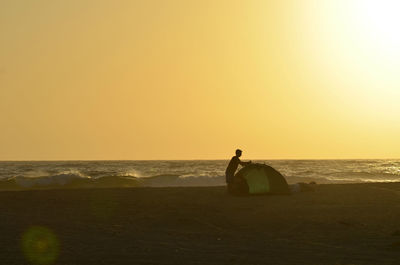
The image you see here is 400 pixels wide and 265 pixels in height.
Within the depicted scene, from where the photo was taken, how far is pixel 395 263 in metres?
9.62

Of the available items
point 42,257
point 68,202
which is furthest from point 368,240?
point 68,202

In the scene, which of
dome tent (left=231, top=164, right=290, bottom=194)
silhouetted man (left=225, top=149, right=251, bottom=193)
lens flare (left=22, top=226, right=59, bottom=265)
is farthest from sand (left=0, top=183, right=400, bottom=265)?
dome tent (left=231, top=164, right=290, bottom=194)

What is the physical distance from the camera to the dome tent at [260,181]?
68.2 feet

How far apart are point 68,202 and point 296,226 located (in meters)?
8.01

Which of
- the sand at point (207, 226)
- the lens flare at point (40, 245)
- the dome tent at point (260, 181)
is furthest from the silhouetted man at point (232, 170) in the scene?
the lens flare at point (40, 245)

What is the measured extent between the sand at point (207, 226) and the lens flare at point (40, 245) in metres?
0.13

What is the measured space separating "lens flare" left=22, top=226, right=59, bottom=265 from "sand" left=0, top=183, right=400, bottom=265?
0.13 metres

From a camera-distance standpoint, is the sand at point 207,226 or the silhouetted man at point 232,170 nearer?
the sand at point 207,226

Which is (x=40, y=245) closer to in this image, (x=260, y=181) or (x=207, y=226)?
(x=207, y=226)

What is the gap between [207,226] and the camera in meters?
14.2

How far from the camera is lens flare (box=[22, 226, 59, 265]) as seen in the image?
32.6ft

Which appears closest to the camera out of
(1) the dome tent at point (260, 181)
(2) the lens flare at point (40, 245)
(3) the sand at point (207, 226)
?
(2) the lens flare at point (40, 245)

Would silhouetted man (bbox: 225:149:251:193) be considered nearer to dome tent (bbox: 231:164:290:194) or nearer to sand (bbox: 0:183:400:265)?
A: dome tent (bbox: 231:164:290:194)

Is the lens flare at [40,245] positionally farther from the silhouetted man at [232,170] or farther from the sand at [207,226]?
the silhouetted man at [232,170]
